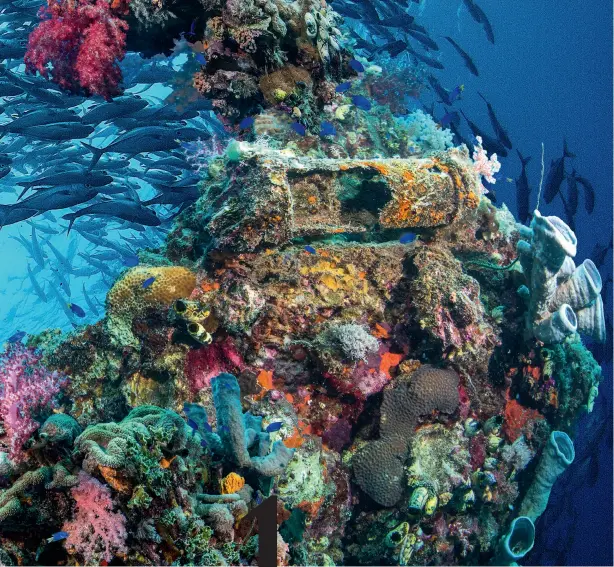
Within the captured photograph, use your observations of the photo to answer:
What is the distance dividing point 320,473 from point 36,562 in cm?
254

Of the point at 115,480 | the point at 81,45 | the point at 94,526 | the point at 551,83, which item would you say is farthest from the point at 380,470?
the point at 551,83

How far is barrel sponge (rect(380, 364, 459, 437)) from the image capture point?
4.30m

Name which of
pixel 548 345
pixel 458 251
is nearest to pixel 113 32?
pixel 458 251

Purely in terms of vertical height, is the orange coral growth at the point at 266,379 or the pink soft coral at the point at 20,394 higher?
the pink soft coral at the point at 20,394

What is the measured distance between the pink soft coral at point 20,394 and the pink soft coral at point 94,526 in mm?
472

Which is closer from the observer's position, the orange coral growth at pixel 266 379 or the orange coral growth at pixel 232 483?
the orange coral growth at pixel 232 483

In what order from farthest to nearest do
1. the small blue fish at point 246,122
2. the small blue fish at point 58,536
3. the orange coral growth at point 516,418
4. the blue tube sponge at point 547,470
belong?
the orange coral growth at point 516,418 < the blue tube sponge at point 547,470 < the small blue fish at point 246,122 < the small blue fish at point 58,536

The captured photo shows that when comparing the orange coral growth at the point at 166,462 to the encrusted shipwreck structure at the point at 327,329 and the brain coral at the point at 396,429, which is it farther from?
the brain coral at the point at 396,429

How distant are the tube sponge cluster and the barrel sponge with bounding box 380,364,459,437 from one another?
1.48 m

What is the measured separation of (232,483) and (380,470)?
6.42 feet

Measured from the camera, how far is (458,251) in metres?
5.38

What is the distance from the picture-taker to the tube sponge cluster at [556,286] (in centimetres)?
442

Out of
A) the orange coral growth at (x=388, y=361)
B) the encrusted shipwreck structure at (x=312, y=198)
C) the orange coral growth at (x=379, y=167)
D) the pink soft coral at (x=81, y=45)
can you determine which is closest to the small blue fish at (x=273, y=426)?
the orange coral growth at (x=388, y=361)

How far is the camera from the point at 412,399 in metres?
4.30
